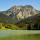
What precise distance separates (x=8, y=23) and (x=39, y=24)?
4557 millimetres

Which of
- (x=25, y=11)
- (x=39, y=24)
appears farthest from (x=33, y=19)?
(x=25, y=11)

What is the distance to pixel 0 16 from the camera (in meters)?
20.0

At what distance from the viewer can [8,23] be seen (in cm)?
1822

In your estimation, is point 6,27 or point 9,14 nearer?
point 6,27

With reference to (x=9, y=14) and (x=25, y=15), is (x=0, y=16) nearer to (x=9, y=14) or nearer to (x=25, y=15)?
(x=9, y=14)

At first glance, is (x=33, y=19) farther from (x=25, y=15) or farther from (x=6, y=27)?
(x=6, y=27)

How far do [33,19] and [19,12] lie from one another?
2.84 meters

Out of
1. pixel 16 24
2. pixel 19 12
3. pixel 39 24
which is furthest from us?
pixel 19 12

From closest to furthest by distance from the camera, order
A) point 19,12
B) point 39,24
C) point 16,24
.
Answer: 1. point 16,24
2. point 39,24
3. point 19,12

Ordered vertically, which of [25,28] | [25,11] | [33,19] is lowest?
[25,28]

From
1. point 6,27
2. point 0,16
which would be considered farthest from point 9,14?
point 6,27

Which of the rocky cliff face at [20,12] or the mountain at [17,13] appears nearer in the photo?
the mountain at [17,13]

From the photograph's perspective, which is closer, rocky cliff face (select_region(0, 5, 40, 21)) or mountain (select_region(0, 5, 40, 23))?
mountain (select_region(0, 5, 40, 23))

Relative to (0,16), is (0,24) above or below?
below
